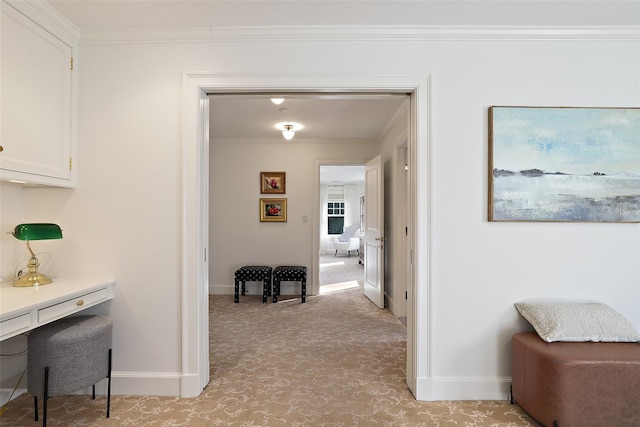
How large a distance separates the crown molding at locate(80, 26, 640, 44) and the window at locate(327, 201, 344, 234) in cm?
958

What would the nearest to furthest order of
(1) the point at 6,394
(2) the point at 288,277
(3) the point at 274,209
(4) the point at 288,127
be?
(1) the point at 6,394, (4) the point at 288,127, (2) the point at 288,277, (3) the point at 274,209

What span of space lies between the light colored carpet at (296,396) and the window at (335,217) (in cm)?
816

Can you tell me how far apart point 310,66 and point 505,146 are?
1.49 meters

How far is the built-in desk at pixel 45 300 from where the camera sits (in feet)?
5.18

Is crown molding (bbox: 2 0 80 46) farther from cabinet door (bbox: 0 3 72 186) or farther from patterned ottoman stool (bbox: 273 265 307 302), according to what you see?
patterned ottoman stool (bbox: 273 265 307 302)

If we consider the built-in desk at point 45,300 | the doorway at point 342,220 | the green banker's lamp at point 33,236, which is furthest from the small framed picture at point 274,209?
the green banker's lamp at point 33,236

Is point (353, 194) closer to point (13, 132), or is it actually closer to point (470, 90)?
point (470, 90)

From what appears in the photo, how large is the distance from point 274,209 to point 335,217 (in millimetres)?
6514

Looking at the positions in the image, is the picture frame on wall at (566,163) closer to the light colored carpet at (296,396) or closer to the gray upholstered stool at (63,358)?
the light colored carpet at (296,396)

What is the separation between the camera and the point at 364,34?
7.43 ft

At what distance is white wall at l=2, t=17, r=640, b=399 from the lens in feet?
7.41

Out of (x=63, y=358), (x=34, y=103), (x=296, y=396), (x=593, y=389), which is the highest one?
(x=34, y=103)

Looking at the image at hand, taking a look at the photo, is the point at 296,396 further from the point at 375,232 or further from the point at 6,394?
the point at 375,232

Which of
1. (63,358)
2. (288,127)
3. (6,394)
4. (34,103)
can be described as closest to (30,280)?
(63,358)
